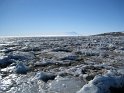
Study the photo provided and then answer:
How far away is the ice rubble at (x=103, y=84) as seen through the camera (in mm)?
4366

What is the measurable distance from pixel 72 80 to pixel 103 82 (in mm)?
1187

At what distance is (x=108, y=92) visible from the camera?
4.52 metres

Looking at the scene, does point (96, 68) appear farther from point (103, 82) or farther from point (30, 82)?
point (30, 82)

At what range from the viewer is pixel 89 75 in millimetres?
6023

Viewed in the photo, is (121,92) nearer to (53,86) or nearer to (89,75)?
(89,75)

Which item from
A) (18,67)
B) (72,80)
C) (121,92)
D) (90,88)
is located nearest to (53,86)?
(72,80)

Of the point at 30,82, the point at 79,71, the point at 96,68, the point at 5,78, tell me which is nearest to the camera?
the point at 30,82

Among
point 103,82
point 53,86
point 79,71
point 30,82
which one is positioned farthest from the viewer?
point 79,71

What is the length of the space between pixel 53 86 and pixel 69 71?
1752mm

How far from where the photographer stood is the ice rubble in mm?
4366

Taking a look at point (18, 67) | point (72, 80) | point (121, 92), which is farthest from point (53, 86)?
point (18, 67)

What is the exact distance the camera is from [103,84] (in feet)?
15.3

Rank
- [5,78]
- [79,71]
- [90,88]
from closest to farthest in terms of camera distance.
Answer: [90,88] < [5,78] < [79,71]

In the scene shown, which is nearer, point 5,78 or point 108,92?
point 108,92
